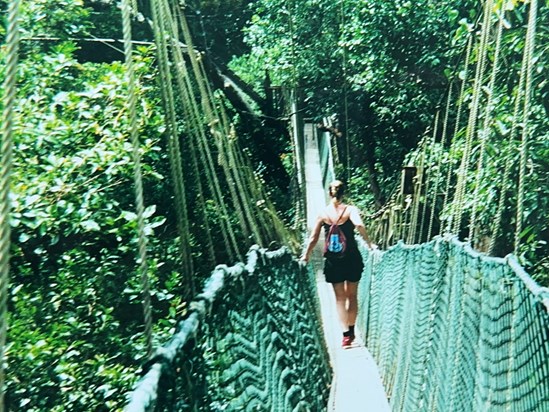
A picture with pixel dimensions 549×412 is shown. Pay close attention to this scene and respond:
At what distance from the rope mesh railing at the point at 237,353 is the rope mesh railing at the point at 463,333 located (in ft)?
1.20

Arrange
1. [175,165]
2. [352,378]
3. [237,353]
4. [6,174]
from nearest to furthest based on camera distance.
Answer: [6,174] < [237,353] < [175,165] < [352,378]

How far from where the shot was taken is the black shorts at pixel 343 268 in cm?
332

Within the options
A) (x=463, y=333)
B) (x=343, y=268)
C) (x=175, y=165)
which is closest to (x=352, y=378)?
(x=343, y=268)

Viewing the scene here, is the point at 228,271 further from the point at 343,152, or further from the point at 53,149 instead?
the point at 343,152

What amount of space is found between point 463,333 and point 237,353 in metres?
0.63

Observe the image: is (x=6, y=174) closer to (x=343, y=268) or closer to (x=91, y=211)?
(x=91, y=211)

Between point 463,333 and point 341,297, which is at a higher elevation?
point 463,333

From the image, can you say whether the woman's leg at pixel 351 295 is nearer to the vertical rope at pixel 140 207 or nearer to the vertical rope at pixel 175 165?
the vertical rope at pixel 175 165

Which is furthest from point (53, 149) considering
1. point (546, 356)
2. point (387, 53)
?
point (387, 53)

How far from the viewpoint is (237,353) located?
1.31 metres

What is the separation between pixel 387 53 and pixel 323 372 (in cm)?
379

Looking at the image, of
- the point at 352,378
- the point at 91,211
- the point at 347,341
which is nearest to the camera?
the point at 91,211

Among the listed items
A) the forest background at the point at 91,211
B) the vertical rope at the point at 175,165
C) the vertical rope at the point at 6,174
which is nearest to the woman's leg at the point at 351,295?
the forest background at the point at 91,211

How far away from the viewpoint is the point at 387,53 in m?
6.20
